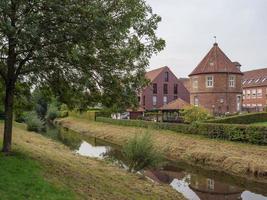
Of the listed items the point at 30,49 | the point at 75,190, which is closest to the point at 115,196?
the point at 75,190

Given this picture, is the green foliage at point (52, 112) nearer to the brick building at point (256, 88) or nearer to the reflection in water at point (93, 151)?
the brick building at point (256, 88)

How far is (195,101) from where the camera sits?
201 ft

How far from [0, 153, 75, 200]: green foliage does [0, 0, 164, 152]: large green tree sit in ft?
8.00

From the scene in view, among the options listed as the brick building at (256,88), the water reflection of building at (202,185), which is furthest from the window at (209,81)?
the water reflection of building at (202,185)

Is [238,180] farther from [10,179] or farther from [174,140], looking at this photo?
[10,179]

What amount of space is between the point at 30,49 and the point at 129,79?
3.88m

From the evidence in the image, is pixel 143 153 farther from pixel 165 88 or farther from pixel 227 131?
pixel 165 88

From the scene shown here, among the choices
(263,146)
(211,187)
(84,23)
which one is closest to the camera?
(84,23)

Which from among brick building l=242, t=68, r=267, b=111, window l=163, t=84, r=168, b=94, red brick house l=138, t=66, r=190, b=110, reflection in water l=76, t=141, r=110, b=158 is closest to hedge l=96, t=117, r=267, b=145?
reflection in water l=76, t=141, r=110, b=158

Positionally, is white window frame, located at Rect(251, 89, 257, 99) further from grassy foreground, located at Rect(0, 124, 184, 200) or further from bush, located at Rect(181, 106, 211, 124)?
grassy foreground, located at Rect(0, 124, 184, 200)

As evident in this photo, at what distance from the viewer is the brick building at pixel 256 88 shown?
3332 inches

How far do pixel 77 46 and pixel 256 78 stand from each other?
8017 cm

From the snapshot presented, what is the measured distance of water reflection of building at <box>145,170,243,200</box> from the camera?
19703mm

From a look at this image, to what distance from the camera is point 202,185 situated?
21.9m
